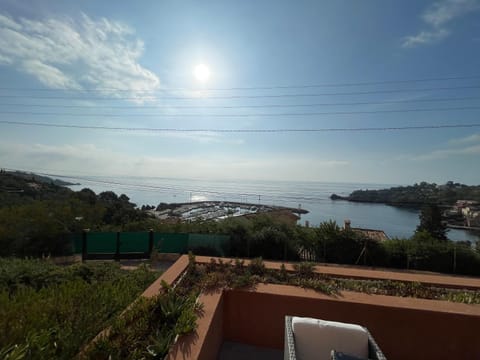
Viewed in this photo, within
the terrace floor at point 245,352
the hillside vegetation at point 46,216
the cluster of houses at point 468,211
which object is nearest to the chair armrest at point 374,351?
the terrace floor at point 245,352

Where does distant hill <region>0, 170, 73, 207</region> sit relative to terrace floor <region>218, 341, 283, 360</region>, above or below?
above

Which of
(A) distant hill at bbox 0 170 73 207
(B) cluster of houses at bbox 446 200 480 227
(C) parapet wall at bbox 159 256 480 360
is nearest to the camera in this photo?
(C) parapet wall at bbox 159 256 480 360

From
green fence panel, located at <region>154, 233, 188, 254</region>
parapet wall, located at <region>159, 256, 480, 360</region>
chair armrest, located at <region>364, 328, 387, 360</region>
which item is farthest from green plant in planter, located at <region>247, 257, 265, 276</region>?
green fence panel, located at <region>154, 233, 188, 254</region>

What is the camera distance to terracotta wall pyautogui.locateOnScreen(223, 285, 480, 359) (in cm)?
A: 302

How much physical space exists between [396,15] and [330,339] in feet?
27.8

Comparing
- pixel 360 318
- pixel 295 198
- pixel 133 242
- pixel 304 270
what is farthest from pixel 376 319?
pixel 295 198

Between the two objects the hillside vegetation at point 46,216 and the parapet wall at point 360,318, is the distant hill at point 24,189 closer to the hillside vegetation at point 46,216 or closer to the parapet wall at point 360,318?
the hillside vegetation at point 46,216

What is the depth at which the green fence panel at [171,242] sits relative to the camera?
1005cm

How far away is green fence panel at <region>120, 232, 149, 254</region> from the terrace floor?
7.43 metres

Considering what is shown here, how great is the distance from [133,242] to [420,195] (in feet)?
45.9

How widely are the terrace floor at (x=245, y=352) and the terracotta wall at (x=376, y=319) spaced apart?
7 centimetres

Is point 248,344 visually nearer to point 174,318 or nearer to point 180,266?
point 174,318

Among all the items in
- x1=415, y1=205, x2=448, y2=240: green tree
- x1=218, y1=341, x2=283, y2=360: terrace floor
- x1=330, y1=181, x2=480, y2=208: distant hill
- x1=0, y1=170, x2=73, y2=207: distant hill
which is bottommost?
x1=218, y1=341, x2=283, y2=360: terrace floor

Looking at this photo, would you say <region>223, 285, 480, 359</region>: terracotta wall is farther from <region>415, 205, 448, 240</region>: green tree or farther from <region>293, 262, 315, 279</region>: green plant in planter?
<region>415, 205, 448, 240</region>: green tree
